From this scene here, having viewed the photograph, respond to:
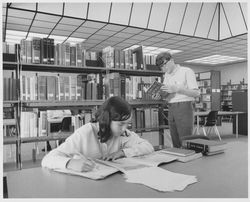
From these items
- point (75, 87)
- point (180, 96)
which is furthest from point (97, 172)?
point (75, 87)

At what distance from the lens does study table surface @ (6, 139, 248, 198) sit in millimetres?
899

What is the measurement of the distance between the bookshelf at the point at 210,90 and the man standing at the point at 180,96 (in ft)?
23.7

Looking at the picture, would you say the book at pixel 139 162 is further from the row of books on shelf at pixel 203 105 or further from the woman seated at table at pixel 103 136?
the row of books on shelf at pixel 203 105

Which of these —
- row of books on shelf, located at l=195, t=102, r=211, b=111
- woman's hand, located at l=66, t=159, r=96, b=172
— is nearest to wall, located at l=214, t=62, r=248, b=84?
row of books on shelf, located at l=195, t=102, r=211, b=111

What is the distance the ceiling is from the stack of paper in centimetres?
414

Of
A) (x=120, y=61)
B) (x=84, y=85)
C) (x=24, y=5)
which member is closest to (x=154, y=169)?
(x=84, y=85)

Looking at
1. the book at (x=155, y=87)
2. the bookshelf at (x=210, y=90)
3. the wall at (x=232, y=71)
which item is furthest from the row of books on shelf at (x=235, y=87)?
the book at (x=155, y=87)

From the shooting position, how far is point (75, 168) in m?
1.13

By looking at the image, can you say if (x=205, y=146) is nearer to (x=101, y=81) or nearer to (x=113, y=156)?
(x=113, y=156)

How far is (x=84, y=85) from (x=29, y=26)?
2809 mm

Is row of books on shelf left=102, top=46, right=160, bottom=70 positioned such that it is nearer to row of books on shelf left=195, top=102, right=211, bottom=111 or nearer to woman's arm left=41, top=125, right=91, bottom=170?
woman's arm left=41, top=125, right=91, bottom=170

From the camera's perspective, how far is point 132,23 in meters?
5.25

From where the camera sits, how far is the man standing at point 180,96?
2.61 m

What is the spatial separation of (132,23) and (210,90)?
20.7 ft
